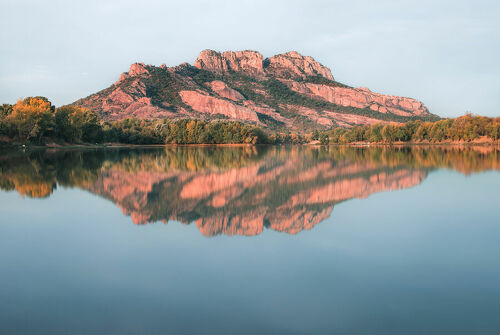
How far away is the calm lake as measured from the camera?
528 cm

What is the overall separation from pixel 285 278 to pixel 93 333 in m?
3.27

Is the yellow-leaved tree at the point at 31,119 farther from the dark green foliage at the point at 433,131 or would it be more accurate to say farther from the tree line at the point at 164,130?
the dark green foliage at the point at 433,131

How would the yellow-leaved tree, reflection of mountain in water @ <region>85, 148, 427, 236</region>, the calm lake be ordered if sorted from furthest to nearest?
the yellow-leaved tree → reflection of mountain in water @ <region>85, 148, 427, 236</region> → the calm lake

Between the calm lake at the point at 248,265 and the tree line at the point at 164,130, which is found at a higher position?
the tree line at the point at 164,130

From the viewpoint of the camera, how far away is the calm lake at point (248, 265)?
17.3ft

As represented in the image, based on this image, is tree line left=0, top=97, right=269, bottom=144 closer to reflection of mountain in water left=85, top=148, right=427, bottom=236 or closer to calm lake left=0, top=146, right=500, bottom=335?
reflection of mountain in water left=85, top=148, right=427, bottom=236

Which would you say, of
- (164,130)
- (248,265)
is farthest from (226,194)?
(164,130)

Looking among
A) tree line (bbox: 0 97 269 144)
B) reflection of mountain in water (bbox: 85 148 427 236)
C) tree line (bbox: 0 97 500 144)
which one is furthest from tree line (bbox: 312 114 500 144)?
reflection of mountain in water (bbox: 85 148 427 236)

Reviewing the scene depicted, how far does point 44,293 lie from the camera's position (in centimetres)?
614

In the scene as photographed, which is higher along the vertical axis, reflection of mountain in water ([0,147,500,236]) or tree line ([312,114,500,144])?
tree line ([312,114,500,144])

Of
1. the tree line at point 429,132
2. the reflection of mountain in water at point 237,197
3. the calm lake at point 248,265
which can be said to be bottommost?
the calm lake at point 248,265

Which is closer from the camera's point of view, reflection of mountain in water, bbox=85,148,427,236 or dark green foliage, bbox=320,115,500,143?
reflection of mountain in water, bbox=85,148,427,236

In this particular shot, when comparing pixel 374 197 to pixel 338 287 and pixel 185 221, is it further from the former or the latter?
pixel 338 287

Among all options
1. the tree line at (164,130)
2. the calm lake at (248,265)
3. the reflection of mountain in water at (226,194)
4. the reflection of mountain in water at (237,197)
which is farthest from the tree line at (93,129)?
the calm lake at (248,265)
